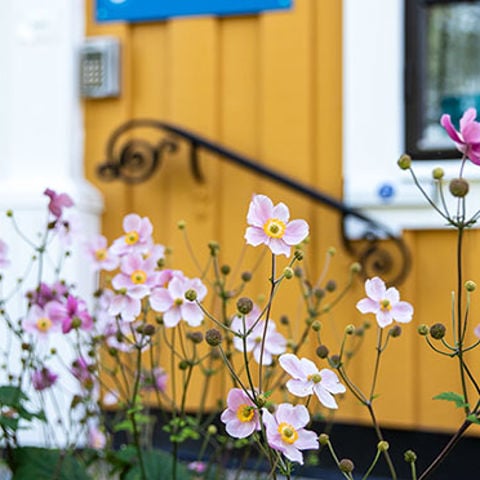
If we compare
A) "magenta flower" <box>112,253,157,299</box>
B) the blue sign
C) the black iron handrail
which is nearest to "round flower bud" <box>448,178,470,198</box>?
"magenta flower" <box>112,253,157,299</box>

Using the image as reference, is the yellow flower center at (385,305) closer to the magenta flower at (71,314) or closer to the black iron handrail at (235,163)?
the magenta flower at (71,314)

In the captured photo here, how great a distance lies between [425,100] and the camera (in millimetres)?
2652

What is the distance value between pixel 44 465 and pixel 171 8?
183 cm


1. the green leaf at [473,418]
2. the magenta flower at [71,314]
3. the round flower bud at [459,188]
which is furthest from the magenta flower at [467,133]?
Answer: the magenta flower at [71,314]

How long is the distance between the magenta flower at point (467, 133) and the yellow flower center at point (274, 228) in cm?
27

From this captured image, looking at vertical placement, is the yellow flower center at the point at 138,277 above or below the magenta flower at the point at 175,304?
above

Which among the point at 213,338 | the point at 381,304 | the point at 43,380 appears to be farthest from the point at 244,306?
the point at 43,380

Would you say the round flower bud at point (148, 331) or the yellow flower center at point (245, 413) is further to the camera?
the round flower bud at point (148, 331)

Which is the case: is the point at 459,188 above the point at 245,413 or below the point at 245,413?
above

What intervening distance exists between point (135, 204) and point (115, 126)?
305 mm

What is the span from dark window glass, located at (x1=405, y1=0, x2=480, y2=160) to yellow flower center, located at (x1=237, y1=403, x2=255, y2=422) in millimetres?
1726

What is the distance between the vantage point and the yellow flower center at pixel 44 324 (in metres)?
1.60

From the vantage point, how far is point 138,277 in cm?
138

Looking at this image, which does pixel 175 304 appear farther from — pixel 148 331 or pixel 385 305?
pixel 385 305
